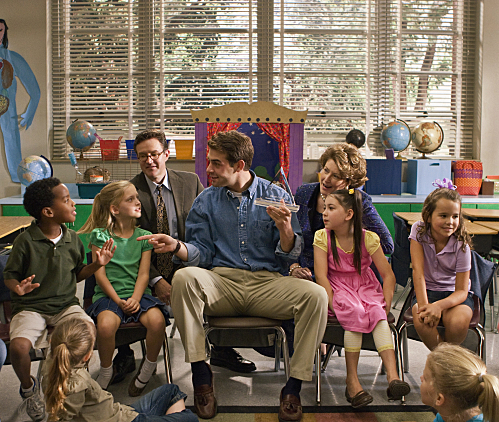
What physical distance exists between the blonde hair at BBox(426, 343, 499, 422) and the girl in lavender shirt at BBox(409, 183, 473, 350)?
0.73 metres

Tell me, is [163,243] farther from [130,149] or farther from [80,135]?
[80,135]

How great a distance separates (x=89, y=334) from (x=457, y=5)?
19.0 feet

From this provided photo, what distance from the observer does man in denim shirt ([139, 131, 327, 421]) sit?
2.12 metres

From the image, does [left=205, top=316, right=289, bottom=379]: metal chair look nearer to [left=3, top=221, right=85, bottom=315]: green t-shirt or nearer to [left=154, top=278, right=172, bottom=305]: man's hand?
[left=154, top=278, right=172, bottom=305]: man's hand

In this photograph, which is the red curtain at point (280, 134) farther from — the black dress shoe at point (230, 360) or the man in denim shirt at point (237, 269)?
the black dress shoe at point (230, 360)

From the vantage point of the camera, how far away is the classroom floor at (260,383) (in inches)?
89.8

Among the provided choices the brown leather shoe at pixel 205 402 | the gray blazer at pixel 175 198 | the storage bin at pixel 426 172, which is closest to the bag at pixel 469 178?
the storage bin at pixel 426 172

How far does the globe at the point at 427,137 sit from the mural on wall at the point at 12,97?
4.28 meters

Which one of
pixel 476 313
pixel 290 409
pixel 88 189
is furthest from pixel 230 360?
pixel 88 189

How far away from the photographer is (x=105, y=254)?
221cm

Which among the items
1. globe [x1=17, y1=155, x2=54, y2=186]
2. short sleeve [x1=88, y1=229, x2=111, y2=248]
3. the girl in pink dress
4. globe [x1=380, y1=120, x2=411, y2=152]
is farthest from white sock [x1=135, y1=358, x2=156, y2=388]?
globe [x1=380, y1=120, x2=411, y2=152]

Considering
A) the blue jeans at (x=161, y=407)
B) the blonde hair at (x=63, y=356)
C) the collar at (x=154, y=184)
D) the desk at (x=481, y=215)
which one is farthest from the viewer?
the desk at (x=481, y=215)

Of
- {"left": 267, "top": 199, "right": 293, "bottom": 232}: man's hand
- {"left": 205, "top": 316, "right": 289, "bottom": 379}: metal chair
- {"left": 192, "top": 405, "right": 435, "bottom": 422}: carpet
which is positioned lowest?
{"left": 192, "top": 405, "right": 435, "bottom": 422}: carpet

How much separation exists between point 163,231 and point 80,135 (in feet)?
10.4
